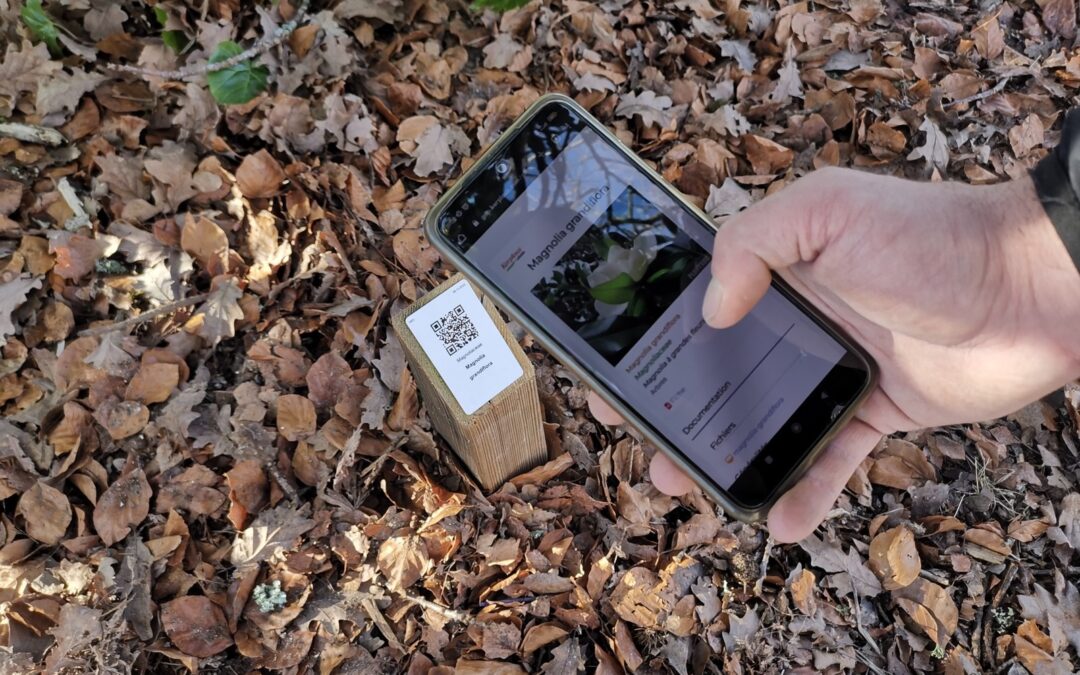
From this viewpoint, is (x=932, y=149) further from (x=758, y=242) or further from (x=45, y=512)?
(x=45, y=512)

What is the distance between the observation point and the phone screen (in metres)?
1.83

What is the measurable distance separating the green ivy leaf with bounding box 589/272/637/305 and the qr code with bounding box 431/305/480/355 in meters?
0.34

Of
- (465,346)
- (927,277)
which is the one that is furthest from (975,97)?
(465,346)

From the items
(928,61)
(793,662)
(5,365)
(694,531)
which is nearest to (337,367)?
(5,365)

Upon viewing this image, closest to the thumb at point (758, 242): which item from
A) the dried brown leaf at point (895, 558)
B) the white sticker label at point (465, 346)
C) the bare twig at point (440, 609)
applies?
the white sticker label at point (465, 346)

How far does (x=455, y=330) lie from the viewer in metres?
1.92

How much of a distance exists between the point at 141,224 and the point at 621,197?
5.95 ft

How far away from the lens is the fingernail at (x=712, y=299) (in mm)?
1773

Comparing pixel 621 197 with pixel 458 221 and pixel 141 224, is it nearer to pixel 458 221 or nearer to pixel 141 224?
pixel 458 221

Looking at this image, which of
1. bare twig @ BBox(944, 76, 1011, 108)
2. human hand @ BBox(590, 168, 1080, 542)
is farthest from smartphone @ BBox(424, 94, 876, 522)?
bare twig @ BBox(944, 76, 1011, 108)

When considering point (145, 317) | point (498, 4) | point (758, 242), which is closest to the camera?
point (758, 242)

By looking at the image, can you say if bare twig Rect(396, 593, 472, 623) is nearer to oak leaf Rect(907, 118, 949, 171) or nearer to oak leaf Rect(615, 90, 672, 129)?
oak leaf Rect(615, 90, 672, 129)

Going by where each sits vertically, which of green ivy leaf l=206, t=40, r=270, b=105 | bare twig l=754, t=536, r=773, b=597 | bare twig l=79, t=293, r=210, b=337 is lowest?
bare twig l=754, t=536, r=773, b=597

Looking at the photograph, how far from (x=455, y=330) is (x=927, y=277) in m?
1.19
